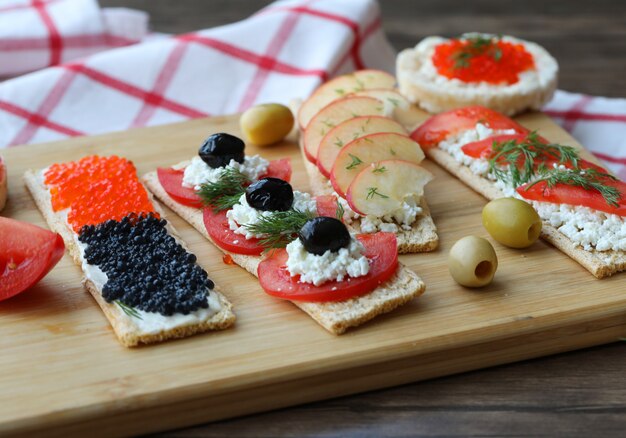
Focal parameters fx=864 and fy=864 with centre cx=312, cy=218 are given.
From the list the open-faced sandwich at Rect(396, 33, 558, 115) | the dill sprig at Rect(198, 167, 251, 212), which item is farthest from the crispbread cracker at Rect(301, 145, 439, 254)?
the open-faced sandwich at Rect(396, 33, 558, 115)

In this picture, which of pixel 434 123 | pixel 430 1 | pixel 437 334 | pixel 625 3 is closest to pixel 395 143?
pixel 434 123

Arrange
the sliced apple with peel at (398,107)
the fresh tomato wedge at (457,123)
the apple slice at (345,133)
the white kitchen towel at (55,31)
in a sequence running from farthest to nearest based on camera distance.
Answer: the white kitchen towel at (55,31), the sliced apple with peel at (398,107), the fresh tomato wedge at (457,123), the apple slice at (345,133)

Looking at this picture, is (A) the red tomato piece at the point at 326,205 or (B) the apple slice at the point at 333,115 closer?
(A) the red tomato piece at the point at 326,205

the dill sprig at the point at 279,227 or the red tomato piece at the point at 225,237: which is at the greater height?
the dill sprig at the point at 279,227

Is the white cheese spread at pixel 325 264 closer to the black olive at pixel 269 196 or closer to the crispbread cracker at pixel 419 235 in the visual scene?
the black olive at pixel 269 196

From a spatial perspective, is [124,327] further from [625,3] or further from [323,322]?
[625,3]

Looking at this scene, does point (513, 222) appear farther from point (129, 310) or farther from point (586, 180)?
point (129, 310)

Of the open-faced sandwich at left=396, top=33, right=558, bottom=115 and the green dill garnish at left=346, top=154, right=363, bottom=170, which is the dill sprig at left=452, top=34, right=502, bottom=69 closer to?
the open-faced sandwich at left=396, top=33, right=558, bottom=115

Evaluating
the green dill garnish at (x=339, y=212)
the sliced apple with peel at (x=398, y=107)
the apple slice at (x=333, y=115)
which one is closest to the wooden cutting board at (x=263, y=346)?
the green dill garnish at (x=339, y=212)
